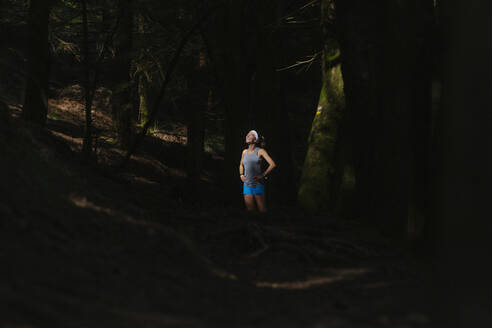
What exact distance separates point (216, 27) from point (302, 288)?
467 inches

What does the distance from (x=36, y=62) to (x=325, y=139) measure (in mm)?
6534

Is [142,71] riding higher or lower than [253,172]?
higher

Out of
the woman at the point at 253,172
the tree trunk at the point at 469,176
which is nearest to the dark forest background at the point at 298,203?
the tree trunk at the point at 469,176

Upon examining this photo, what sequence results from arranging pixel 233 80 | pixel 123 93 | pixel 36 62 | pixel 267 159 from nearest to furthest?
1. pixel 267 159
2. pixel 36 62
3. pixel 233 80
4. pixel 123 93

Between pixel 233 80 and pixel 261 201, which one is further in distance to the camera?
pixel 233 80

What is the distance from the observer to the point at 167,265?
600cm

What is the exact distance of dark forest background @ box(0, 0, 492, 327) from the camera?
402 cm

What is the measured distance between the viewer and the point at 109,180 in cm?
1135

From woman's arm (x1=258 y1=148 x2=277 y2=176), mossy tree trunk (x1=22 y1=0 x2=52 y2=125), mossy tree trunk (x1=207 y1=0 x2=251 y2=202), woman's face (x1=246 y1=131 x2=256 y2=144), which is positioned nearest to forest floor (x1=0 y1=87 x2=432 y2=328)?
woman's arm (x1=258 y1=148 x2=277 y2=176)

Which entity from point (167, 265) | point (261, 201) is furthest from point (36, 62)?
point (167, 265)

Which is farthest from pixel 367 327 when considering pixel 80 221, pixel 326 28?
pixel 326 28

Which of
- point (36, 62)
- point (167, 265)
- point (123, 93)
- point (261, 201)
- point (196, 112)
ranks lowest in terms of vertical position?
point (167, 265)

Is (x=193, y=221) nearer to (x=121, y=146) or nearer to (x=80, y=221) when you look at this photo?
(x=80, y=221)

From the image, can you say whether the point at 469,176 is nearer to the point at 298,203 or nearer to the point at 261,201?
the point at 261,201
